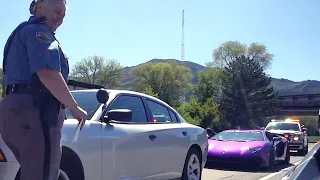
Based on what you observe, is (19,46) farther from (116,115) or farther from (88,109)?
(88,109)

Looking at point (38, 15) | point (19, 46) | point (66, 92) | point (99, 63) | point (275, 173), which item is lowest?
point (275, 173)

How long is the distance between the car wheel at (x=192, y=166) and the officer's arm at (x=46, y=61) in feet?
14.2

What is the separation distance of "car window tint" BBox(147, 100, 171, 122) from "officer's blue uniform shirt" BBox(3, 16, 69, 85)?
3455mm

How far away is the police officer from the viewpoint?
9.59 ft

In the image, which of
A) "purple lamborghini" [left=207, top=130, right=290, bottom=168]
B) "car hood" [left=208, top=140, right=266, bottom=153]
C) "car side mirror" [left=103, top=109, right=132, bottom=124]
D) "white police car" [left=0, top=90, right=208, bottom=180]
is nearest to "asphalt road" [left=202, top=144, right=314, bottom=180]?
"purple lamborghini" [left=207, top=130, right=290, bottom=168]

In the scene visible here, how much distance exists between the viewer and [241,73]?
6381cm

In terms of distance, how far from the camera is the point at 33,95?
9.75 ft

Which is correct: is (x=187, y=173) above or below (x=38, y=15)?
below

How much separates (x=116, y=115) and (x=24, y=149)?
219cm

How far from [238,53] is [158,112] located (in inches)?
3143

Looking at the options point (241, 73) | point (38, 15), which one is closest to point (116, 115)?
point (38, 15)

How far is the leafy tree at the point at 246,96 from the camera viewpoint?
61469 mm

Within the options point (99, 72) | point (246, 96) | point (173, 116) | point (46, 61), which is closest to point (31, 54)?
point (46, 61)

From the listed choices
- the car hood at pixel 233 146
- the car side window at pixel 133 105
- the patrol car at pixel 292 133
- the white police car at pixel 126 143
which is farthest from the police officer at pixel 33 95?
the patrol car at pixel 292 133
